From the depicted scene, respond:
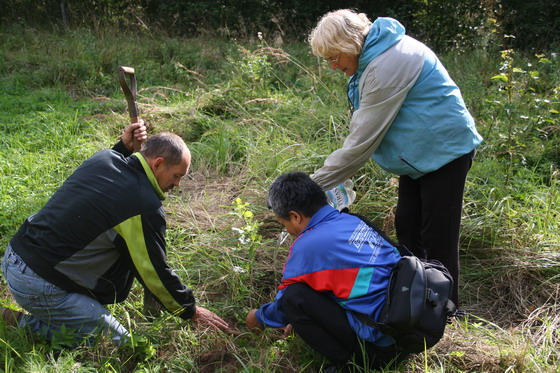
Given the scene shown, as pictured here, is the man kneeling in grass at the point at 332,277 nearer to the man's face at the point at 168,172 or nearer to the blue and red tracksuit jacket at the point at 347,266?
the blue and red tracksuit jacket at the point at 347,266

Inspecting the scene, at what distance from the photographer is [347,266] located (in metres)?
2.32

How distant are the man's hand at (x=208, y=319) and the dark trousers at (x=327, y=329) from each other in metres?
0.54

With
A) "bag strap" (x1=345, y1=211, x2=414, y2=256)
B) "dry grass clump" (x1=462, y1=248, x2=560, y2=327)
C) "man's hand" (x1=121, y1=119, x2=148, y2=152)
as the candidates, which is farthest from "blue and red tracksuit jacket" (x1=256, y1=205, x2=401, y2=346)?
"man's hand" (x1=121, y1=119, x2=148, y2=152)

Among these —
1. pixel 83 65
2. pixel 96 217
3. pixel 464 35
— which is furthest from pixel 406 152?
pixel 464 35

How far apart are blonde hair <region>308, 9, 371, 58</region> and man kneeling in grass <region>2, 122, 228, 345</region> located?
3.01 feet

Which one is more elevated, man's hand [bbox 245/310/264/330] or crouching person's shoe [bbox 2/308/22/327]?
man's hand [bbox 245/310/264/330]

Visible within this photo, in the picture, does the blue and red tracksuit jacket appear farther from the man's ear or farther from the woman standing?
the woman standing

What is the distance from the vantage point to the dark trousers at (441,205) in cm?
267

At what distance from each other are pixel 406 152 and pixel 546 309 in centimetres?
146

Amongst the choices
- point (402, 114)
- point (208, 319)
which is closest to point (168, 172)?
point (208, 319)

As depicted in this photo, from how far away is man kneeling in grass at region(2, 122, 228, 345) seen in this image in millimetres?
2484

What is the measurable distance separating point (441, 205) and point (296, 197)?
84 cm

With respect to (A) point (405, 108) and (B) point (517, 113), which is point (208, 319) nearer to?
(A) point (405, 108)

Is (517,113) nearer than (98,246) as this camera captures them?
No
